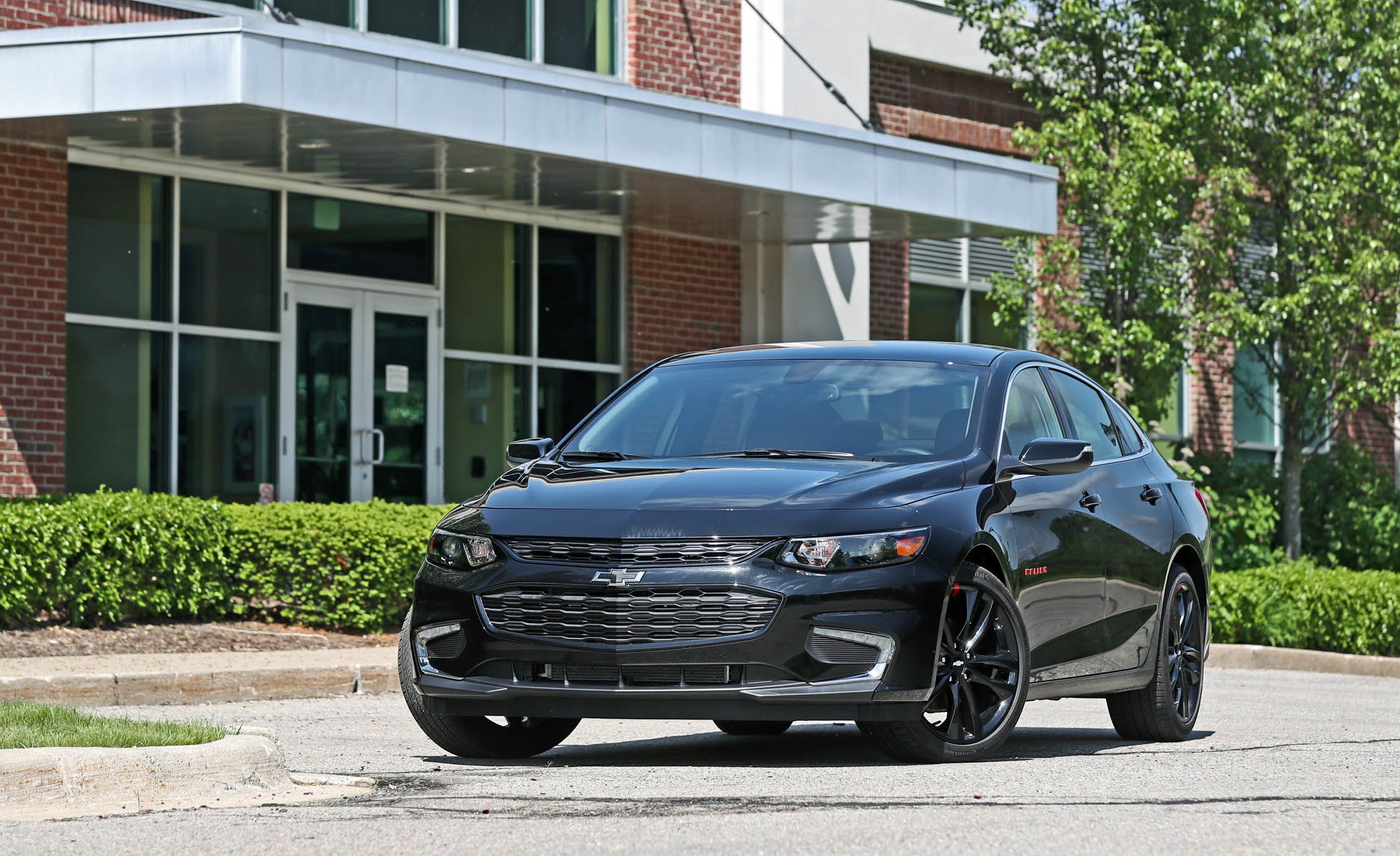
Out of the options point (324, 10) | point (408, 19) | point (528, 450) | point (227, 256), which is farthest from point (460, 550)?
point (408, 19)

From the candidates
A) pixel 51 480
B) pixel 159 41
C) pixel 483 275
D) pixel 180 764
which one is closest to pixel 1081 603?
pixel 180 764

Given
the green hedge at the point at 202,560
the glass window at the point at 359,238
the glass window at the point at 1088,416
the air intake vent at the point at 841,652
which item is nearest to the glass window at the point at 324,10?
the glass window at the point at 359,238

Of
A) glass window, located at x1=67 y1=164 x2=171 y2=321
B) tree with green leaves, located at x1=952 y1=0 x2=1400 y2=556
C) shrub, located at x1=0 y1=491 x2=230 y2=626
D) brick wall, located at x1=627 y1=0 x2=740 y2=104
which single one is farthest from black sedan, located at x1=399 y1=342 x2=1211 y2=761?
tree with green leaves, located at x1=952 y1=0 x2=1400 y2=556

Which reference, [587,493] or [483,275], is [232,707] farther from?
[483,275]

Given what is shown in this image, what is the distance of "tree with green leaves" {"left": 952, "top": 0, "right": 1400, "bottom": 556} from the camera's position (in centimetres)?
2117

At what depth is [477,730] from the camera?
7.92 meters

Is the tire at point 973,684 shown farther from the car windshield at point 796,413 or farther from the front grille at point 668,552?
the front grille at point 668,552

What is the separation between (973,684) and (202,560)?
8.07 meters

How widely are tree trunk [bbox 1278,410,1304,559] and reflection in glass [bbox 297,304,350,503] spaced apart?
10.3 meters

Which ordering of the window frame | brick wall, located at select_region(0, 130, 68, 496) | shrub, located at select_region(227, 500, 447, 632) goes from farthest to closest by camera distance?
the window frame, brick wall, located at select_region(0, 130, 68, 496), shrub, located at select_region(227, 500, 447, 632)

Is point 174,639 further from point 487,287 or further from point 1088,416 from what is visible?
point 1088,416

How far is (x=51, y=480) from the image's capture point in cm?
1605

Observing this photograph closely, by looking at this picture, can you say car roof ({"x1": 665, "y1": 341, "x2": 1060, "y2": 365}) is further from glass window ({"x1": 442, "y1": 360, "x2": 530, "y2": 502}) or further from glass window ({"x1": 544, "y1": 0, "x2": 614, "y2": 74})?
glass window ({"x1": 544, "y1": 0, "x2": 614, "y2": 74})

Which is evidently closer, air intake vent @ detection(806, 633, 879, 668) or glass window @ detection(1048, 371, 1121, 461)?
air intake vent @ detection(806, 633, 879, 668)
